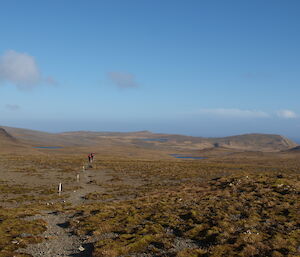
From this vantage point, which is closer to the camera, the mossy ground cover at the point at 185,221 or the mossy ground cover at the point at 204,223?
the mossy ground cover at the point at 204,223

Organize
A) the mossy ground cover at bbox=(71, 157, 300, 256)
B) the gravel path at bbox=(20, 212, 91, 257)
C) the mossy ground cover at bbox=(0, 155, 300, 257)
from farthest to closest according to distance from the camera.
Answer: the mossy ground cover at bbox=(0, 155, 300, 257) < the mossy ground cover at bbox=(71, 157, 300, 256) < the gravel path at bbox=(20, 212, 91, 257)

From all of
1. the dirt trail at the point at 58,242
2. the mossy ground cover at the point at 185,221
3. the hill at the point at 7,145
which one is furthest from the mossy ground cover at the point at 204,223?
the hill at the point at 7,145

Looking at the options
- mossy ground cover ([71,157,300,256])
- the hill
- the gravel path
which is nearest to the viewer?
the gravel path

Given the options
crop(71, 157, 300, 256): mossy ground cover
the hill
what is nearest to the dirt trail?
crop(71, 157, 300, 256): mossy ground cover

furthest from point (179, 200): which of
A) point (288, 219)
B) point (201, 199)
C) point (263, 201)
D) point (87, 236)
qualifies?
point (87, 236)

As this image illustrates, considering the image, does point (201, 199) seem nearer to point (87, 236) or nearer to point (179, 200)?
point (179, 200)

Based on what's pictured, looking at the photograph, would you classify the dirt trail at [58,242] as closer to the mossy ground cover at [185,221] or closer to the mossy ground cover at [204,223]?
the mossy ground cover at [185,221]

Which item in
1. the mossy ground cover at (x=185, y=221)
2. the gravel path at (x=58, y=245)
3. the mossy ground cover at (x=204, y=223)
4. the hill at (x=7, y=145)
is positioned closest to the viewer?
the gravel path at (x=58, y=245)

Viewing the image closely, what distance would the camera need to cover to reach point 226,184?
34500mm

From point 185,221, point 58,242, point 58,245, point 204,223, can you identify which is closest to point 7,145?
point 58,242

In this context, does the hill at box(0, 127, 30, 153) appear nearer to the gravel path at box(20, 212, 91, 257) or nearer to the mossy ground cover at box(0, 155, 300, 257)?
the mossy ground cover at box(0, 155, 300, 257)

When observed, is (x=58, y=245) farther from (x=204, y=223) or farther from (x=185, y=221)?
(x=204, y=223)

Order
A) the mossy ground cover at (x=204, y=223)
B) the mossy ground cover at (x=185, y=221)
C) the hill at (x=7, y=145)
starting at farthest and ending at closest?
the hill at (x=7, y=145) → the mossy ground cover at (x=185, y=221) → the mossy ground cover at (x=204, y=223)

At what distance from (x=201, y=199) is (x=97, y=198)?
11785 mm
